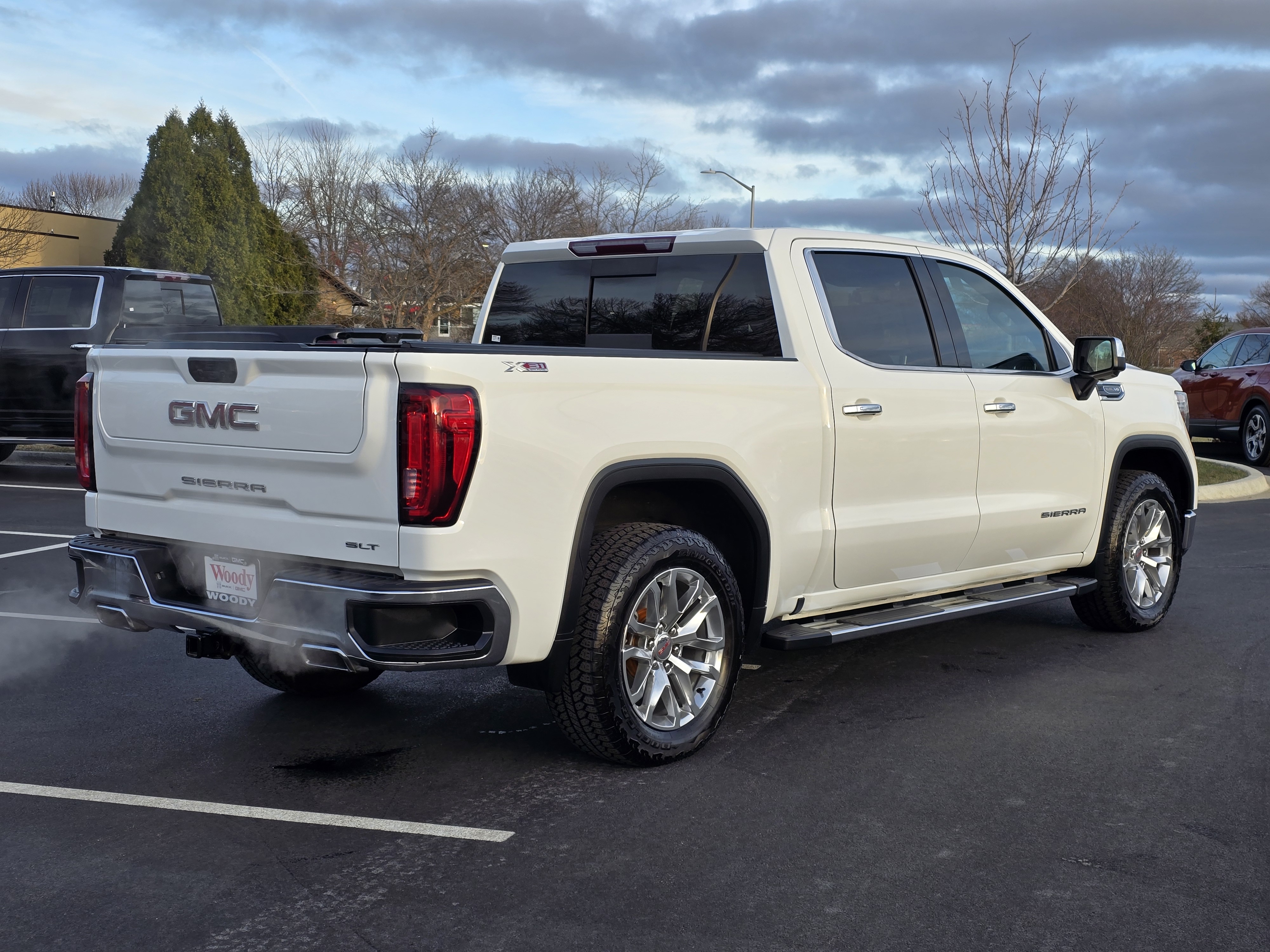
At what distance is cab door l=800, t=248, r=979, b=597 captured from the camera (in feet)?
16.8

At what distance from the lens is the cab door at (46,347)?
A: 13016 millimetres

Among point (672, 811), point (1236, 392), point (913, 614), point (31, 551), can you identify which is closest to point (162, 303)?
point (31, 551)

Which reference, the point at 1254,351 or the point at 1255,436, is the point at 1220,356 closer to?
the point at 1254,351

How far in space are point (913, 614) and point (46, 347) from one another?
1090cm

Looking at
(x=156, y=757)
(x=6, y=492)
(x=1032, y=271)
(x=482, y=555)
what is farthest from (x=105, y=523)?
(x=1032, y=271)

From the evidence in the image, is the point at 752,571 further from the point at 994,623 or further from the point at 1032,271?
the point at 1032,271

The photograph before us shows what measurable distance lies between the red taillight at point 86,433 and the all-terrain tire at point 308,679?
0.93 meters

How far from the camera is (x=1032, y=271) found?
51.9ft

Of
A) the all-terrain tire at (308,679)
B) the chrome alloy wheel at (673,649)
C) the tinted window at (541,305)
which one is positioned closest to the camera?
the chrome alloy wheel at (673,649)

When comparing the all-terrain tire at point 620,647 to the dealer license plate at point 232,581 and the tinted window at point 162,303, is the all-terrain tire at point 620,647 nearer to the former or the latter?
the dealer license plate at point 232,581

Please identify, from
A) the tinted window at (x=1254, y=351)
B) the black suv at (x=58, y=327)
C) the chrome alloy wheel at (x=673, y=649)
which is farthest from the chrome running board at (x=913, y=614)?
the tinted window at (x=1254, y=351)

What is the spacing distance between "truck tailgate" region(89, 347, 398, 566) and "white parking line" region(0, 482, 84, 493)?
8622 millimetres

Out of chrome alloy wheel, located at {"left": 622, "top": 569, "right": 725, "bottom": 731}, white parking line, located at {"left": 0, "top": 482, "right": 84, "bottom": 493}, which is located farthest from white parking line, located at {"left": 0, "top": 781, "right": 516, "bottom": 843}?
white parking line, located at {"left": 0, "top": 482, "right": 84, "bottom": 493}

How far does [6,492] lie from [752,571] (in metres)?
10.1
